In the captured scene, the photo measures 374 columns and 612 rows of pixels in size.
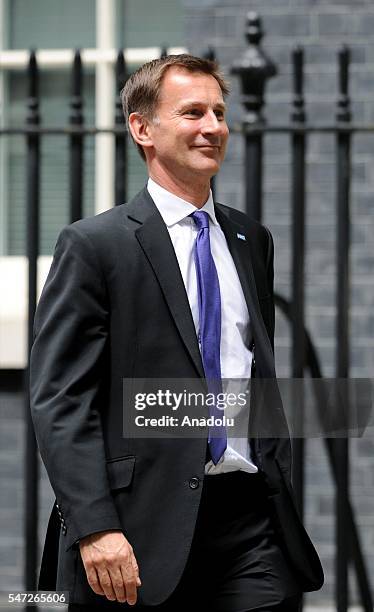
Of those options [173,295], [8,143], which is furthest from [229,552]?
[8,143]

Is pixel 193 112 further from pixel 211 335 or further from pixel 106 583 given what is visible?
pixel 106 583

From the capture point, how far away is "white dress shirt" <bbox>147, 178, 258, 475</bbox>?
299 centimetres

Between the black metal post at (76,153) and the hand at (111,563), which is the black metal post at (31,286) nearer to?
the black metal post at (76,153)

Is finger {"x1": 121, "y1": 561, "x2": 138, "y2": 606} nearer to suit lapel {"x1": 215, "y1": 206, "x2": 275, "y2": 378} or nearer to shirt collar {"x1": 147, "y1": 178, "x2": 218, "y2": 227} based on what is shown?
suit lapel {"x1": 215, "y1": 206, "x2": 275, "y2": 378}

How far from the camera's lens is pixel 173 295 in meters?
2.96

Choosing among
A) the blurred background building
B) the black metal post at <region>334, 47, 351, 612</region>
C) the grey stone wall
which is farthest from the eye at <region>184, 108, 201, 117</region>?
the grey stone wall

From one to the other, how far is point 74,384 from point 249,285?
1.71 feet

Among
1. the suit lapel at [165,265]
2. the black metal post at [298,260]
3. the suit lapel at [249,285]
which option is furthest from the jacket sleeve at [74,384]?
the black metal post at [298,260]

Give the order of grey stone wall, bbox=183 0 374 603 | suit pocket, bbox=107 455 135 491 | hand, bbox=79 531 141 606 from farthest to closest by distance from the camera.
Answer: grey stone wall, bbox=183 0 374 603
suit pocket, bbox=107 455 135 491
hand, bbox=79 531 141 606

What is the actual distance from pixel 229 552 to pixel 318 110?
11.8ft

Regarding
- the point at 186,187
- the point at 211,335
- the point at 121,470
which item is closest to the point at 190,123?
the point at 186,187

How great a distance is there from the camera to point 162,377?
2947 mm

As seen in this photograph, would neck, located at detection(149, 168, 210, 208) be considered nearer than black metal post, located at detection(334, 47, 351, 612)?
Yes

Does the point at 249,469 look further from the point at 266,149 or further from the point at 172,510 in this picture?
the point at 266,149
